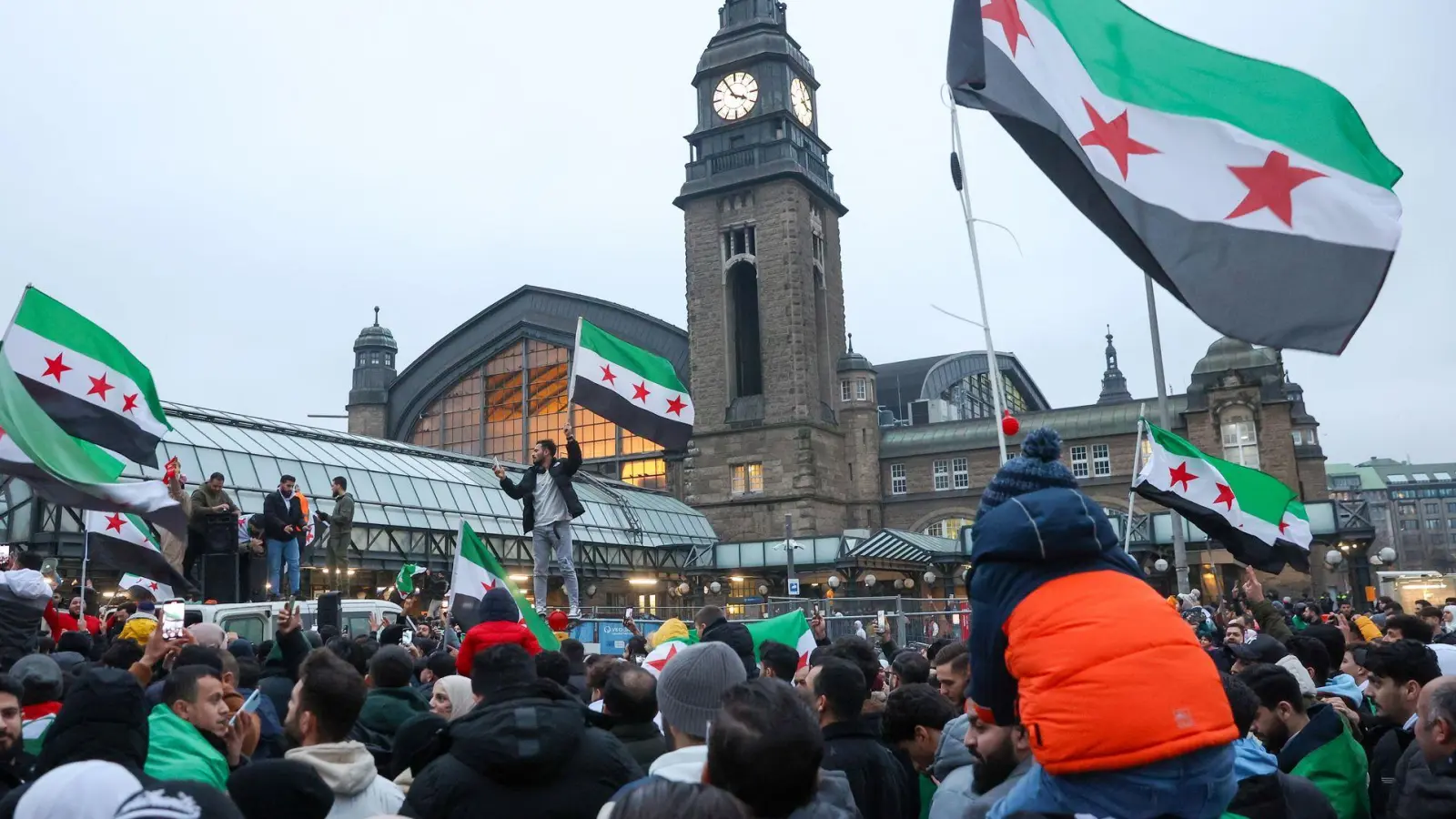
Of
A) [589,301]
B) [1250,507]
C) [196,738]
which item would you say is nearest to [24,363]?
A: [196,738]

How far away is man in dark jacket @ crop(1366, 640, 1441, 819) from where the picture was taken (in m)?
6.30

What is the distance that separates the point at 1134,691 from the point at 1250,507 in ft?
44.3

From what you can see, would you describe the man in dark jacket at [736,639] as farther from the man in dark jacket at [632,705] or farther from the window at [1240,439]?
the window at [1240,439]

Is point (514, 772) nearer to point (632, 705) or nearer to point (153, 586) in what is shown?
point (632, 705)

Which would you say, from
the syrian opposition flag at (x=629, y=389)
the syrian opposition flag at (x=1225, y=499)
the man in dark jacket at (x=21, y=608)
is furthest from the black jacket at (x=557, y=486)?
the syrian opposition flag at (x=1225, y=499)

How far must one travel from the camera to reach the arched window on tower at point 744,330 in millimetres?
59938

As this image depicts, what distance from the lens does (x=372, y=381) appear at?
75.1 meters

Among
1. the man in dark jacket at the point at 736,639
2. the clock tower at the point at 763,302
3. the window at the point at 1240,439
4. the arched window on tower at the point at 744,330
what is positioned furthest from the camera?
the arched window on tower at the point at 744,330

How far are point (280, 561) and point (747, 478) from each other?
43.0 metres

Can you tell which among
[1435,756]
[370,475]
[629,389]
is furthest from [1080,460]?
[1435,756]

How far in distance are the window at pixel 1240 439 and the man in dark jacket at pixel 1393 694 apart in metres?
52.8

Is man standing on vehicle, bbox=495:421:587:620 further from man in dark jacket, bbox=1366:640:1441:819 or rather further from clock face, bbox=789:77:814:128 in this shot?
clock face, bbox=789:77:814:128

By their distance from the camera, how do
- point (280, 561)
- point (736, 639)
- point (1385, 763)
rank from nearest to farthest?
point (1385, 763), point (736, 639), point (280, 561)

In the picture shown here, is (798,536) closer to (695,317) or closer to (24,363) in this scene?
(695,317)
